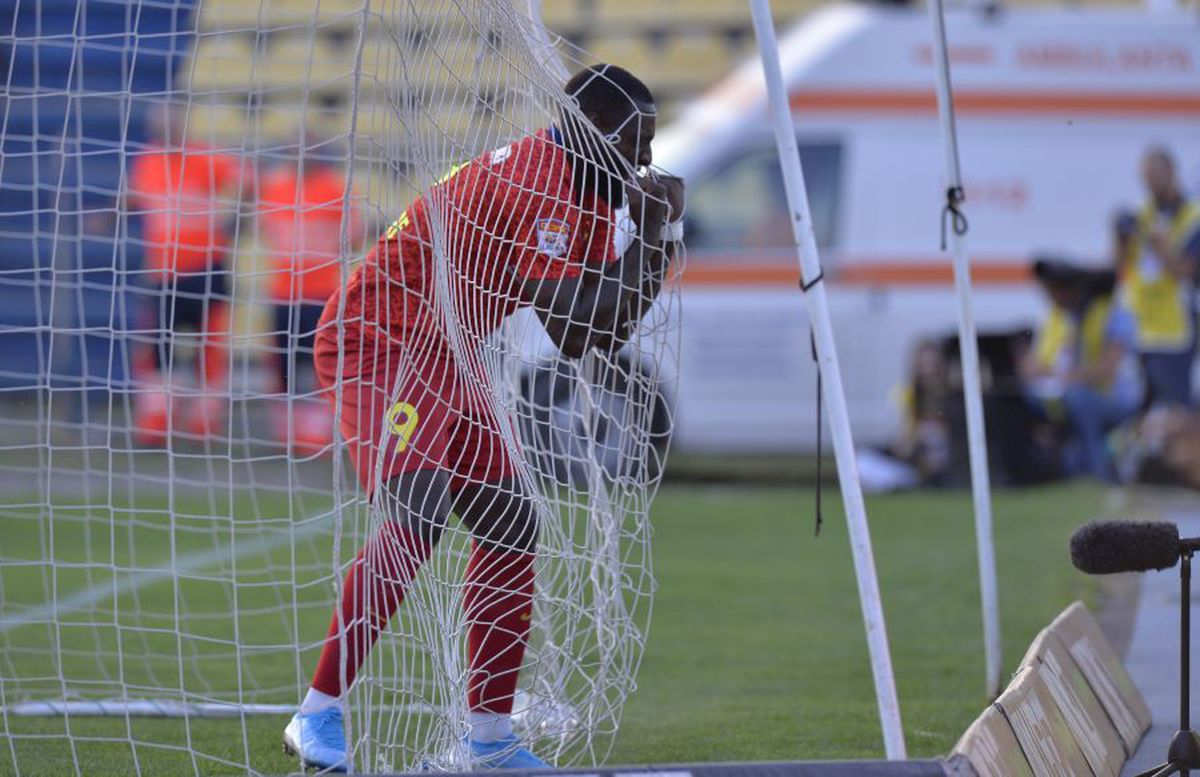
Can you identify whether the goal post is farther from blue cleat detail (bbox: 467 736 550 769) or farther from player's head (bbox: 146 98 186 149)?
player's head (bbox: 146 98 186 149)

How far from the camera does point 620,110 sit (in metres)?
4.84

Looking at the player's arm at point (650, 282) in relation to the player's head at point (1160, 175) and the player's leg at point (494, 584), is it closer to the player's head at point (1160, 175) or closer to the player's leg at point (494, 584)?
the player's leg at point (494, 584)

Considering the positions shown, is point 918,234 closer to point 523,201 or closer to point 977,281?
point 977,281

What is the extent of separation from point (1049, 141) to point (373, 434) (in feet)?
34.8

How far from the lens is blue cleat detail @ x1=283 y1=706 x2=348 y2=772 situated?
179 inches

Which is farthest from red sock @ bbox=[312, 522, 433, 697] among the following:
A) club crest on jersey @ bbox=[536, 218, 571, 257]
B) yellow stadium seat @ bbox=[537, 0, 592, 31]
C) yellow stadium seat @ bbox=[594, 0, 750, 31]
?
yellow stadium seat @ bbox=[594, 0, 750, 31]

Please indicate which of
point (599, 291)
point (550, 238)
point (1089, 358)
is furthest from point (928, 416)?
point (550, 238)

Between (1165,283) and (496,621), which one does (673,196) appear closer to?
(496,621)

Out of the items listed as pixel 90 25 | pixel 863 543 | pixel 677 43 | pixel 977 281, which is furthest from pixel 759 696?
pixel 677 43

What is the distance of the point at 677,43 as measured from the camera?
20281mm

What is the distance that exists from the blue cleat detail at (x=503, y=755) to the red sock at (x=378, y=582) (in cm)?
41

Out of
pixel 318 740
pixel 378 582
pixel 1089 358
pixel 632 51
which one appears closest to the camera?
pixel 378 582

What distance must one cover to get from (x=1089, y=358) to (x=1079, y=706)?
9.23m

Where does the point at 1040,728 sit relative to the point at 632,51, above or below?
below
